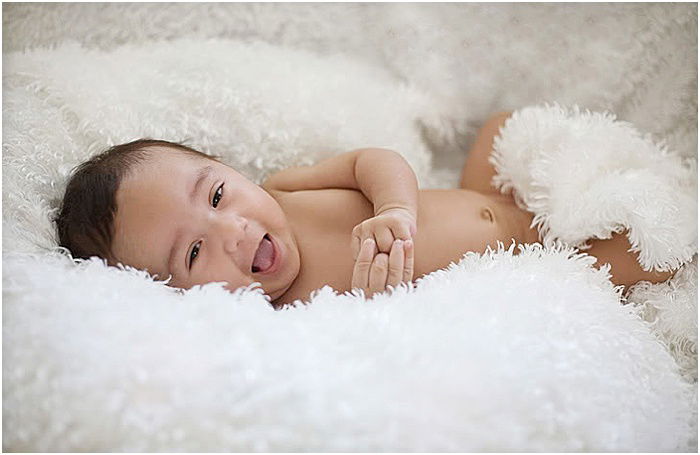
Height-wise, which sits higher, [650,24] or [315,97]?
[650,24]

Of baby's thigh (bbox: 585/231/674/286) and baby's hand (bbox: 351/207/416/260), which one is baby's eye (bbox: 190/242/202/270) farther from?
baby's thigh (bbox: 585/231/674/286)

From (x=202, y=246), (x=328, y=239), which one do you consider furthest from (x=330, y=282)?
(x=202, y=246)

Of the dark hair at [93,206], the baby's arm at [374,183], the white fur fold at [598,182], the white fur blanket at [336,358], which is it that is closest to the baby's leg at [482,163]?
the white fur fold at [598,182]

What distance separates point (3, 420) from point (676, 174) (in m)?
1.13

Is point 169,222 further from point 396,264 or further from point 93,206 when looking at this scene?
point 396,264

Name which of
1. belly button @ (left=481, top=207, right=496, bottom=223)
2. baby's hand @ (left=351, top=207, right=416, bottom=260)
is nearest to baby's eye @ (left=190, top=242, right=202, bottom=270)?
baby's hand @ (left=351, top=207, right=416, bottom=260)

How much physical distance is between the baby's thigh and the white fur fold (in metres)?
0.02

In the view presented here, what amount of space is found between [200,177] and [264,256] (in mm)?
153

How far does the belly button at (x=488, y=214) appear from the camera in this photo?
1.29m

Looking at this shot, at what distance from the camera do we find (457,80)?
163cm

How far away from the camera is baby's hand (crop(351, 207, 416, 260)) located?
1.04 meters

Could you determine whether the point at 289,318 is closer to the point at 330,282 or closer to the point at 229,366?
the point at 229,366

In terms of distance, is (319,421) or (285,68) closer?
(319,421)

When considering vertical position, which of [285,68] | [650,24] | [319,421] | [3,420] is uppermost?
[650,24]
